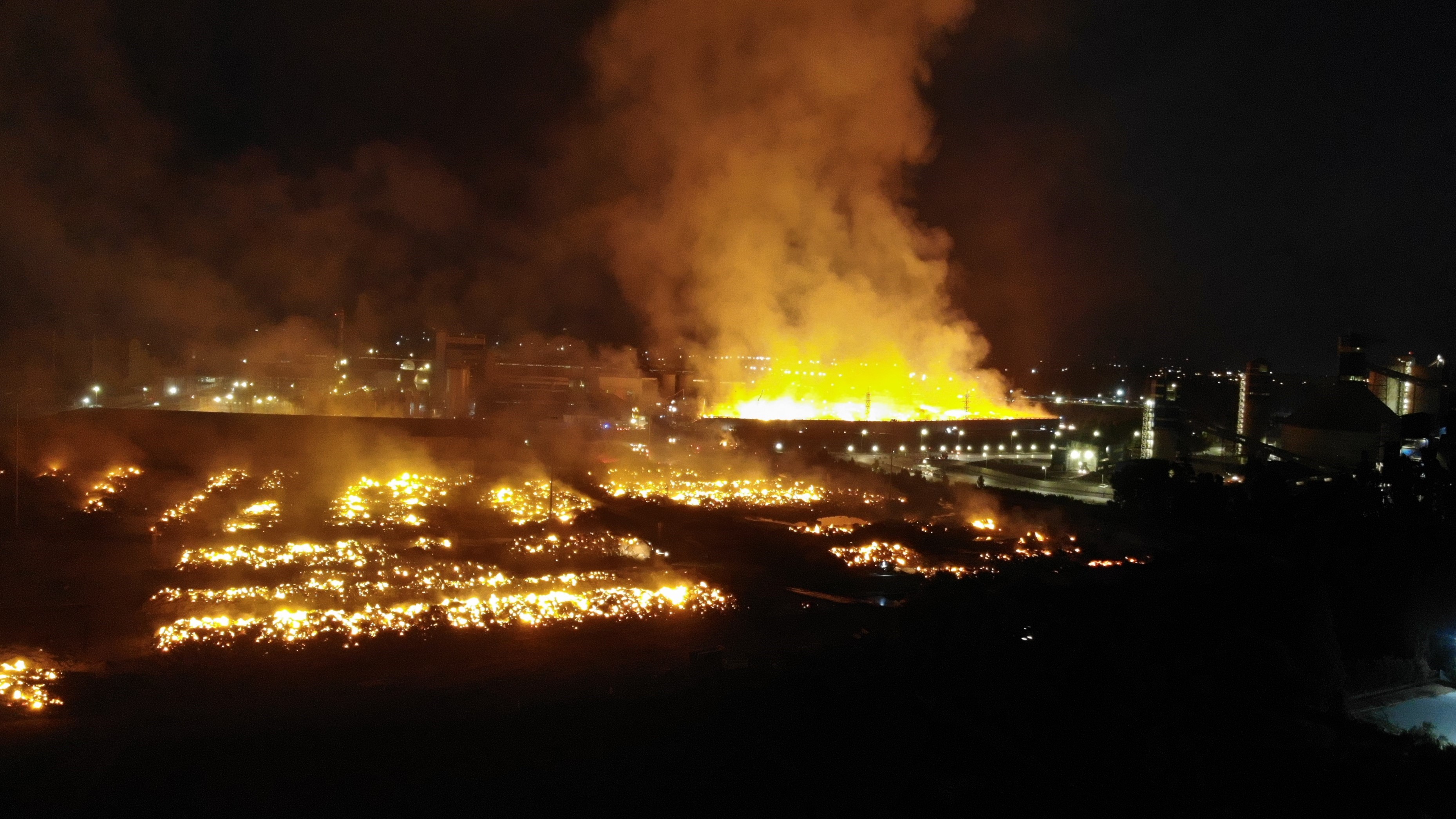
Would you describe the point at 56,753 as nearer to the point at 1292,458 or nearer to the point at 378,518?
the point at 378,518

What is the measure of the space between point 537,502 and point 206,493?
4.05 m

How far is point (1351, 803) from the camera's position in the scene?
495 cm

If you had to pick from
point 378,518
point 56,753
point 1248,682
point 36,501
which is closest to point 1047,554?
point 1248,682

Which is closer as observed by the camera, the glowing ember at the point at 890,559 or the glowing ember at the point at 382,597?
the glowing ember at the point at 382,597

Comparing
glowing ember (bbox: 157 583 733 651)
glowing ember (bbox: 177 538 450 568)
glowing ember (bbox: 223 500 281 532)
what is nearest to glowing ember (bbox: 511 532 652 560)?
glowing ember (bbox: 177 538 450 568)

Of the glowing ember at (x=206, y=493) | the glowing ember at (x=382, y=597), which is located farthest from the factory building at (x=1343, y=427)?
the glowing ember at (x=206, y=493)

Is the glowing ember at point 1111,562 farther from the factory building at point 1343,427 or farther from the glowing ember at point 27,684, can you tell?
the factory building at point 1343,427

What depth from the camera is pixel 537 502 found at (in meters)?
11.4

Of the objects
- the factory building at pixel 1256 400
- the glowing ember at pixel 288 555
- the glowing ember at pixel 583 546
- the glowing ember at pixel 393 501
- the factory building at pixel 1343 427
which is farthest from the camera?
the factory building at pixel 1256 400

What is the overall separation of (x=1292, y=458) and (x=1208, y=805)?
76.5ft

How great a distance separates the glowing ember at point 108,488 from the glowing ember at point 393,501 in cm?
239

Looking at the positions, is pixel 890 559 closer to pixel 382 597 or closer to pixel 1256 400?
pixel 382 597

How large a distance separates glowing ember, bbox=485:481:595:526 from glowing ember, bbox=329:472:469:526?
2.43 ft

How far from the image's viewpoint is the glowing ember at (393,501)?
A: 9.97 meters
